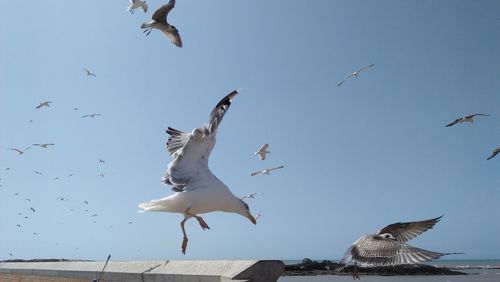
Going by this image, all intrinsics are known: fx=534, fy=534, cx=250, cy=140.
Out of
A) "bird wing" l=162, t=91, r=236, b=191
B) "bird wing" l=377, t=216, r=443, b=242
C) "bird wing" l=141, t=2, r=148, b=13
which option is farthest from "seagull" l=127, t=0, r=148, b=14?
"bird wing" l=377, t=216, r=443, b=242


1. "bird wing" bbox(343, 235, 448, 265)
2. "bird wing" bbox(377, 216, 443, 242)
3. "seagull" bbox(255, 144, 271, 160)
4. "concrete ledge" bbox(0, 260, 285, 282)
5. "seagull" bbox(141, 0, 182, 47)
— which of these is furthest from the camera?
"seagull" bbox(255, 144, 271, 160)

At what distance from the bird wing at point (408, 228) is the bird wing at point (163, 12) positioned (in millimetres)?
6746

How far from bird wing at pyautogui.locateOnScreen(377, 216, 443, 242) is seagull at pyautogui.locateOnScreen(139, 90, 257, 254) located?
6.52ft

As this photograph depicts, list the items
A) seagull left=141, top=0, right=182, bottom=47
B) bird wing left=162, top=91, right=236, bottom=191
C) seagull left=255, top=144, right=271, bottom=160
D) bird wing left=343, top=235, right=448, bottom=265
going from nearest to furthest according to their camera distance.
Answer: bird wing left=343, top=235, right=448, bottom=265 < bird wing left=162, top=91, right=236, bottom=191 < seagull left=141, top=0, right=182, bottom=47 < seagull left=255, top=144, right=271, bottom=160

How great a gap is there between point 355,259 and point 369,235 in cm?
47

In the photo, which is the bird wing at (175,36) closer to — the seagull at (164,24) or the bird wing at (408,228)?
the seagull at (164,24)

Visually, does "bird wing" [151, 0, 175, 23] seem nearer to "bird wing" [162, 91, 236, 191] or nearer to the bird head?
"bird wing" [162, 91, 236, 191]

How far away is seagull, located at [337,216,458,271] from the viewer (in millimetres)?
5776

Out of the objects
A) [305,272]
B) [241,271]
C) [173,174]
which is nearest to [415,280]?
[305,272]

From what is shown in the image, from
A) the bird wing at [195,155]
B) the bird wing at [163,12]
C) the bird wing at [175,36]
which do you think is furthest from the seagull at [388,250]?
the bird wing at [163,12]

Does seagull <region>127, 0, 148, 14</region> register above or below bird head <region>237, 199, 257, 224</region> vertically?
above

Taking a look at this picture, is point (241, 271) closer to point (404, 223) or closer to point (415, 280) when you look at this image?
point (404, 223)

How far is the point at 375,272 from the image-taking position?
2852 cm

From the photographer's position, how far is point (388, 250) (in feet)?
20.6
